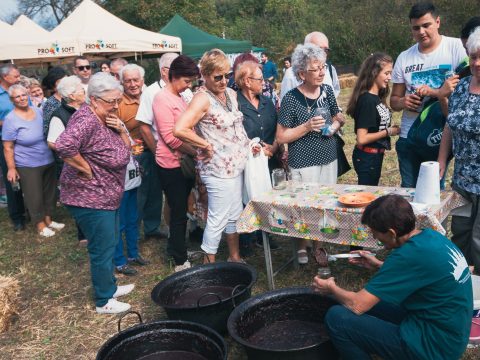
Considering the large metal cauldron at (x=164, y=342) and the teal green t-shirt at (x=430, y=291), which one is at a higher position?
the teal green t-shirt at (x=430, y=291)

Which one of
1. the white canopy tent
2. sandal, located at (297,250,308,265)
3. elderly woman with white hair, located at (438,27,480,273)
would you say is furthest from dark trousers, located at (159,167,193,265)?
the white canopy tent

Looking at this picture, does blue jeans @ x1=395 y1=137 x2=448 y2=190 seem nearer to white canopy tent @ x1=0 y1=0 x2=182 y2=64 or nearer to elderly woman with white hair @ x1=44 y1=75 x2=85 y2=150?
elderly woman with white hair @ x1=44 y1=75 x2=85 y2=150

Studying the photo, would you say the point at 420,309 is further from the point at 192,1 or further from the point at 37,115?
the point at 192,1

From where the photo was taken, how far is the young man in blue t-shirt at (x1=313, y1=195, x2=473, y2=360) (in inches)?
77.0

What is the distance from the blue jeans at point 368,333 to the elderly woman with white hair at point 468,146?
3.04 feet

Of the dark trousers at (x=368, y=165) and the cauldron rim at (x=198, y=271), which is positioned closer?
the cauldron rim at (x=198, y=271)

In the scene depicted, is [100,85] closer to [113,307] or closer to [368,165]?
[113,307]

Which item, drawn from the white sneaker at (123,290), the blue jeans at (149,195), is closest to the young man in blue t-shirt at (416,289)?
the white sneaker at (123,290)

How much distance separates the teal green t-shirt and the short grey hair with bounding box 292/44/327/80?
1843 mm

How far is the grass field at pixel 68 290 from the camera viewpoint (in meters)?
3.27

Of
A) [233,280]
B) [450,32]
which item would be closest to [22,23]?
[233,280]

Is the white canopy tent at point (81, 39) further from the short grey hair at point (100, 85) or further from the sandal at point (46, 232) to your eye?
the short grey hair at point (100, 85)

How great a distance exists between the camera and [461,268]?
6.61 ft

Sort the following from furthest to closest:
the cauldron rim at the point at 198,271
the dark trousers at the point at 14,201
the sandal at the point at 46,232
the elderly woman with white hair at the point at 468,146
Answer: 1. the dark trousers at the point at 14,201
2. the sandal at the point at 46,232
3. the cauldron rim at the point at 198,271
4. the elderly woman with white hair at the point at 468,146
